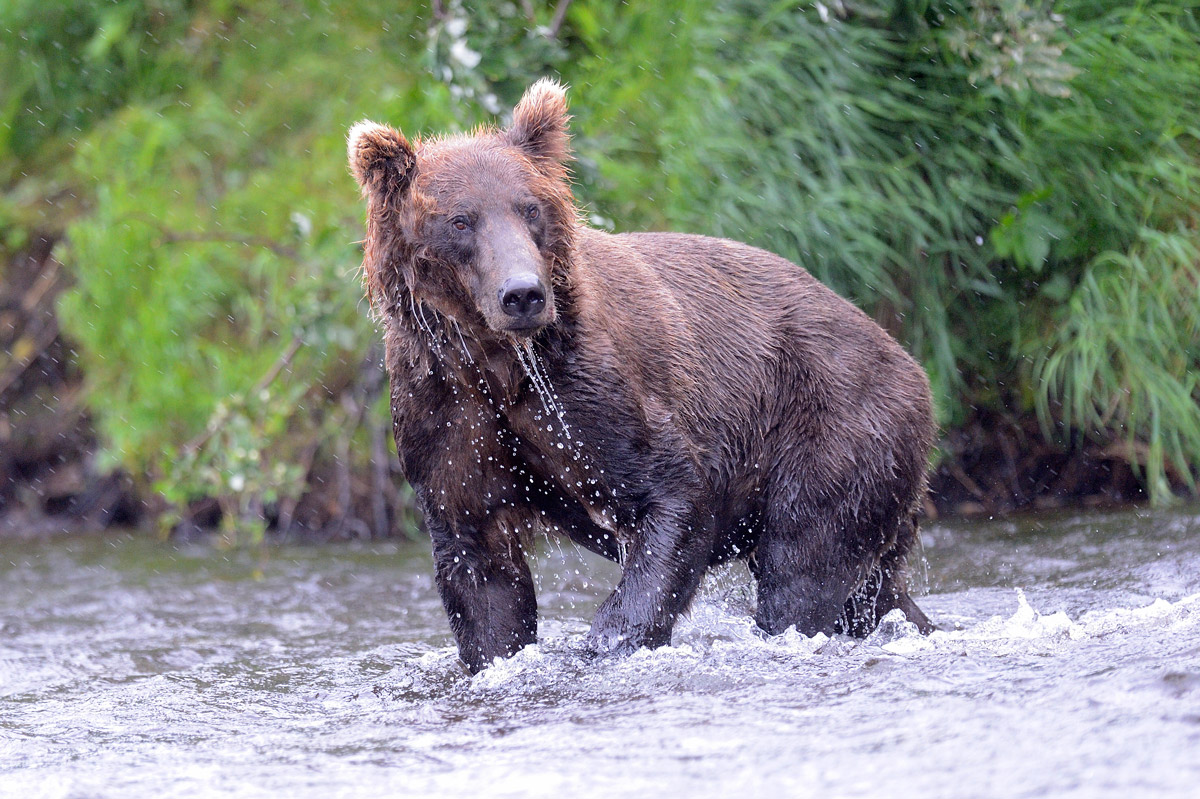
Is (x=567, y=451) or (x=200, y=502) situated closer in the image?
(x=567, y=451)

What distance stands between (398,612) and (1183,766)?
3991 mm

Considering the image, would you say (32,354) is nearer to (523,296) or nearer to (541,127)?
(541,127)

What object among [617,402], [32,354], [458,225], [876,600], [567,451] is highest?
[458,225]

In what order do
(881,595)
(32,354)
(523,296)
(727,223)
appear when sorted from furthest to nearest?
(32,354)
(727,223)
(881,595)
(523,296)

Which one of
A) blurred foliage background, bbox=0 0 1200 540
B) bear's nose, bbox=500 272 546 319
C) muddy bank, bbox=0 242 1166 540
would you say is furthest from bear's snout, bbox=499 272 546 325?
muddy bank, bbox=0 242 1166 540

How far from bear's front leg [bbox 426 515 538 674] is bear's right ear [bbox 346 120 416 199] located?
41.0 inches

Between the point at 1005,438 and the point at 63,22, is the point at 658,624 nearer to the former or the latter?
the point at 1005,438

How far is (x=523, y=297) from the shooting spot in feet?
11.9

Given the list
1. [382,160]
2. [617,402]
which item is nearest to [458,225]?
[382,160]

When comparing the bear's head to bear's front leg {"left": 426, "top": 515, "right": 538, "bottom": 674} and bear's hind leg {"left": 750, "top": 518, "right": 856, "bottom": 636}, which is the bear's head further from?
bear's hind leg {"left": 750, "top": 518, "right": 856, "bottom": 636}

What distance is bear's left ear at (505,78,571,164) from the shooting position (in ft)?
13.8

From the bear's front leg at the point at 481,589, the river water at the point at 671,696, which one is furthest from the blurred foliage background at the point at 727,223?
the bear's front leg at the point at 481,589

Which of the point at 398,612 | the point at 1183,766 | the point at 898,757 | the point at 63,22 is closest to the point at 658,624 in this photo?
the point at 898,757

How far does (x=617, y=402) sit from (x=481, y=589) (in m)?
0.79
